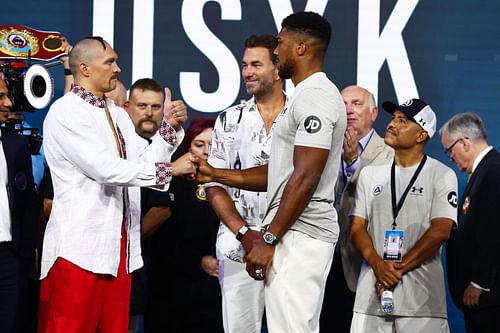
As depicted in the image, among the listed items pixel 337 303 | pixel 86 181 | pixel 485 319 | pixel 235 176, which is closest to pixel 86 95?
pixel 86 181

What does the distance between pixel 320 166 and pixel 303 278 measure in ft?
1.35

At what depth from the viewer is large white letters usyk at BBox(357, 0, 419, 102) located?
598 cm

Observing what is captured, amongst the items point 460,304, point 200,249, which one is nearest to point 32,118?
point 200,249

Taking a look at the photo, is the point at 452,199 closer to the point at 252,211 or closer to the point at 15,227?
the point at 252,211

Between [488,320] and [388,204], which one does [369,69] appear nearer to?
[388,204]

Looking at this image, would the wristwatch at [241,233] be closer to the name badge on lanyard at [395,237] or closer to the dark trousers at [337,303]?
the name badge on lanyard at [395,237]

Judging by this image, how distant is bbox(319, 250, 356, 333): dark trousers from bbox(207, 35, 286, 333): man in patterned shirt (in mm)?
1020

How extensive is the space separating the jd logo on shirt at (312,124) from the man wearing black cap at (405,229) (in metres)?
1.43

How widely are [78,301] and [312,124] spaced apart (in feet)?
4.06

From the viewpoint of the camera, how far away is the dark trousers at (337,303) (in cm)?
523

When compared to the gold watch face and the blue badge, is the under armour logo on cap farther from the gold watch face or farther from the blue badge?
the blue badge

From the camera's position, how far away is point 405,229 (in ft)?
15.7

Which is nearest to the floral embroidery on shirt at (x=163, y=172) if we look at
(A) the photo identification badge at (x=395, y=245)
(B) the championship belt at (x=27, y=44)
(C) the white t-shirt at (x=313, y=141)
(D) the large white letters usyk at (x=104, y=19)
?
(C) the white t-shirt at (x=313, y=141)

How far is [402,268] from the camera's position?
15.4 ft
